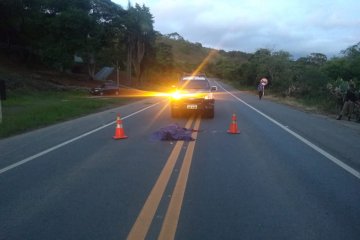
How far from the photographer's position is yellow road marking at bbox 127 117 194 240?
17.1ft

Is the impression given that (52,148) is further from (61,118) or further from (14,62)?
(14,62)

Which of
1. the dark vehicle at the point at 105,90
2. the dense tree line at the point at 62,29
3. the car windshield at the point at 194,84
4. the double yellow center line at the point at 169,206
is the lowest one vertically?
the dark vehicle at the point at 105,90

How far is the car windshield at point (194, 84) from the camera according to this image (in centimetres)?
2149

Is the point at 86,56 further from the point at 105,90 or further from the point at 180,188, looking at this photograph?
the point at 180,188

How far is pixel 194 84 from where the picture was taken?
21.7 metres

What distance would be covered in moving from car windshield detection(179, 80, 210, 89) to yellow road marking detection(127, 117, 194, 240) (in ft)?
39.6

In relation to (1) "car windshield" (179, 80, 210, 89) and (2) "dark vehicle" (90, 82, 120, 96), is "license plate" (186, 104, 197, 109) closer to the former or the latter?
(1) "car windshield" (179, 80, 210, 89)

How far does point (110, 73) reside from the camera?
72.3m

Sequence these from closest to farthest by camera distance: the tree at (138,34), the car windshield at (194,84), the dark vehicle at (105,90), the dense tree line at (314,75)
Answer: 1. the car windshield at (194,84)
2. the dense tree line at (314,75)
3. the dark vehicle at (105,90)
4. the tree at (138,34)

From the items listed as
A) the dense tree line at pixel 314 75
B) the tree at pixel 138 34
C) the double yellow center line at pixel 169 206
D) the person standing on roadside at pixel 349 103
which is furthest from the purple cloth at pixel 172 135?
the tree at pixel 138 34

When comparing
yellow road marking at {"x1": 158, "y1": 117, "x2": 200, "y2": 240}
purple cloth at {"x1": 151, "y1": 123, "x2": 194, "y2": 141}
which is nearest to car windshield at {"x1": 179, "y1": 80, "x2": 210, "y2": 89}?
purple cloth at {"x1": 151, "y1": 123, "x2": 194, "y2": 141}

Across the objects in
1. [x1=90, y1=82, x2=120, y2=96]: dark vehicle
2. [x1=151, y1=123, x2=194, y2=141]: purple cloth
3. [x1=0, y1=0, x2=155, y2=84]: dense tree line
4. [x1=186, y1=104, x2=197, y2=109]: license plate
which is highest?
[x1=0, y1=0, x2=155, y2=84]: dense tree line

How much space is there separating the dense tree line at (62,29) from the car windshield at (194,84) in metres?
29.7

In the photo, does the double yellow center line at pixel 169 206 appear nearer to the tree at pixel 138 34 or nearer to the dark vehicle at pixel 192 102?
the dark vehicle at pixel 192 102
